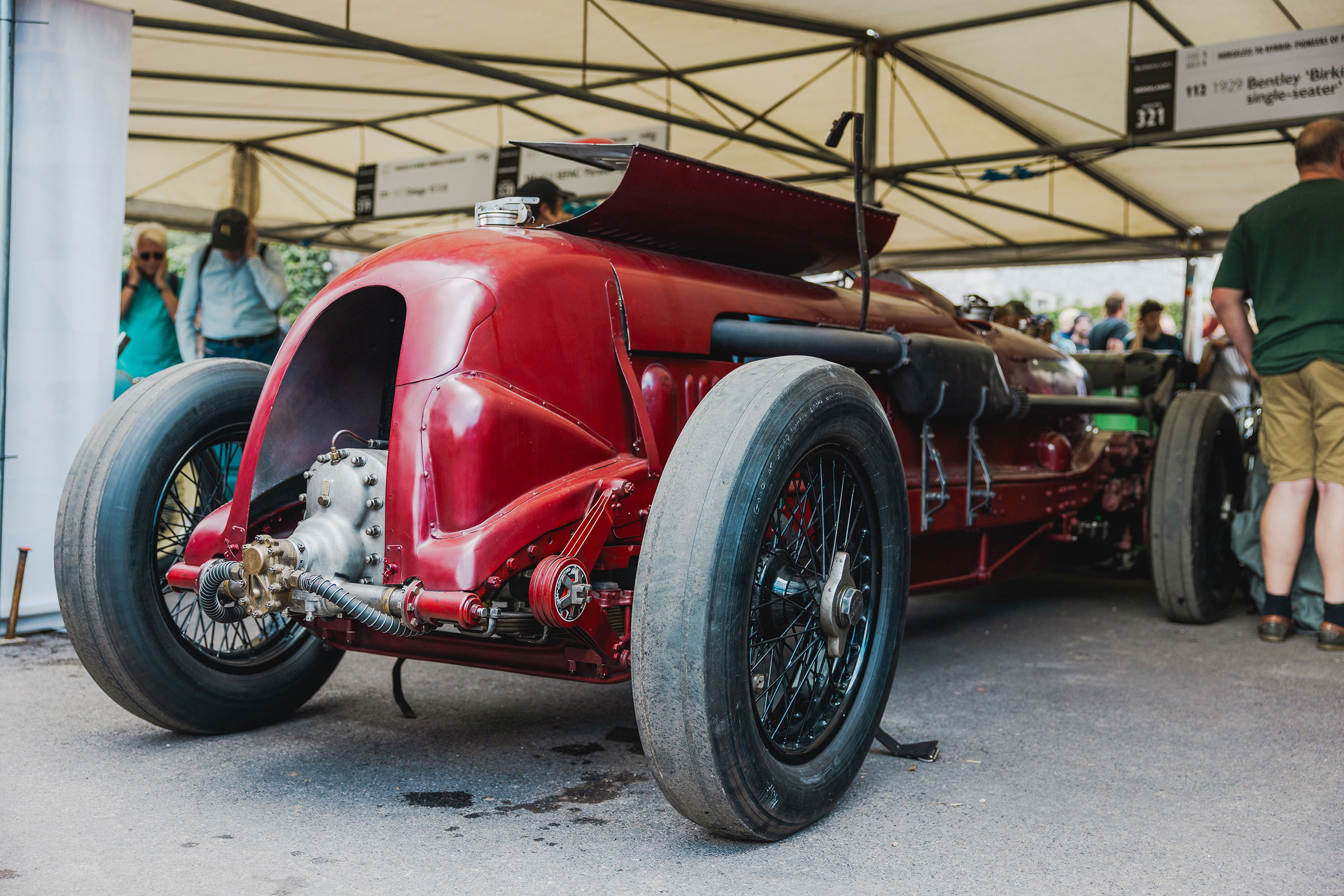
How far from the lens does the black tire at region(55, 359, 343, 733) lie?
2.82m

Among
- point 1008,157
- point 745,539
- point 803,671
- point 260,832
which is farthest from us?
point 1008,157

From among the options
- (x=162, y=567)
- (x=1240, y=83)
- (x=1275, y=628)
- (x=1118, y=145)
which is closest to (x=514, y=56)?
(x=1118, y=145)

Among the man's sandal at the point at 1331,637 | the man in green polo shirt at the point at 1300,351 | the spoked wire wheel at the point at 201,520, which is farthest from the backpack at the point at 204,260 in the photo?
the man's sandal at the point at 1331,637

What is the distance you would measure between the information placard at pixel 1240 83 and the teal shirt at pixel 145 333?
7.03m

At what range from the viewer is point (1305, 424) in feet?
15.5

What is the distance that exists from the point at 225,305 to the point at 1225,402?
4.96m

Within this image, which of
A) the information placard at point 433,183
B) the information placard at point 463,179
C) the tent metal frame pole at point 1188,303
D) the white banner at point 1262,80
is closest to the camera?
the white banner at point 1262,80

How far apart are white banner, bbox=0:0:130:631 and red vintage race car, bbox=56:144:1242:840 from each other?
1598mm

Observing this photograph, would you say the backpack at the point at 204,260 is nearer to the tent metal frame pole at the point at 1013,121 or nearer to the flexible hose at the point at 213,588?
the flexible hose at the point at 213,588

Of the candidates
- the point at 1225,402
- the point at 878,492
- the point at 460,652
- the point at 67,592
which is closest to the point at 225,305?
the point at 67,592

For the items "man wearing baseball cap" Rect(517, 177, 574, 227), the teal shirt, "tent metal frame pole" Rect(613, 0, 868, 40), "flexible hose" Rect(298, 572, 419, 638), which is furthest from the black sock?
"tent metal frame pole" Rect(613, 0, 868, 40)

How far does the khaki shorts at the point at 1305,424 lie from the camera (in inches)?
180

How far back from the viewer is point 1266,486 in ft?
17.1

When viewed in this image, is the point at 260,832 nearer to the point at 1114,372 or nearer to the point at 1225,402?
the point at 1225,402
